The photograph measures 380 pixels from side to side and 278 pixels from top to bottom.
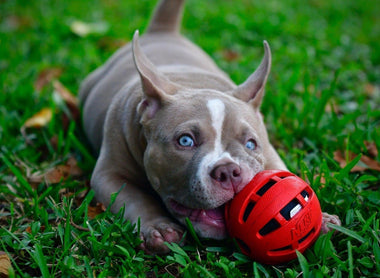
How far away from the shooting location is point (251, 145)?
299 cm

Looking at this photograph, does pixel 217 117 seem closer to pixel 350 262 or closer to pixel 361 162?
pixel 350 262

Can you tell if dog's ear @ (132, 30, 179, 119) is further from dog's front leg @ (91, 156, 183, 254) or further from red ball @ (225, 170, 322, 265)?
red ball @ (225, 170, 322, 265)

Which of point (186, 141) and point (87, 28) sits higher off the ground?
point (186, 141)

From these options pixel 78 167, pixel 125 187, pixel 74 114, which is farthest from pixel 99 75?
pixel 125 187

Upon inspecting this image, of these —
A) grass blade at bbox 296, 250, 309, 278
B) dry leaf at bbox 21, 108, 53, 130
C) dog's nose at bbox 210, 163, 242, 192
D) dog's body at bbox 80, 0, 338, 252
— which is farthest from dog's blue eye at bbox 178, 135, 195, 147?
dry leaf at bbox 21, 108, 53, 130

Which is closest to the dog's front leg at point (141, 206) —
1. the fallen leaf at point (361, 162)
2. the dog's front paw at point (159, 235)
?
the dog's front paw at point (159, 235)

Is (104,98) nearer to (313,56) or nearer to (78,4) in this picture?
(313,56)

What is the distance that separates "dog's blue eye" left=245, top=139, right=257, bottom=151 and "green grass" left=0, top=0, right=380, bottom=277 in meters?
0.47

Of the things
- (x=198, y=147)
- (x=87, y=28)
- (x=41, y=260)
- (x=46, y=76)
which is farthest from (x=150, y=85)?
(x=87, y=28)

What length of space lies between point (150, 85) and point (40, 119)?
1.75 meters

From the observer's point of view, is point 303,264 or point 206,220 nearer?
point 303,264

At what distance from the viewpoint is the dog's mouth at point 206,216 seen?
276 cm

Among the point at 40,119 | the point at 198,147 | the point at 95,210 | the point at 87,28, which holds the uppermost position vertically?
the point at 198,147

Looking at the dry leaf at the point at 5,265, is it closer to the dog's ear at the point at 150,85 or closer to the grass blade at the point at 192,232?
the grass blade at the point at 192,232
